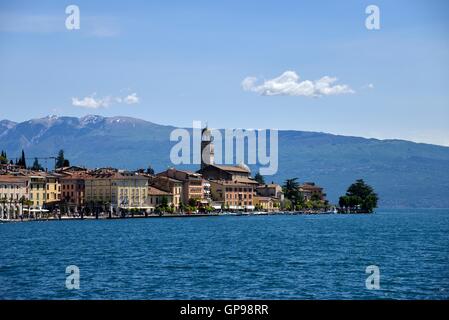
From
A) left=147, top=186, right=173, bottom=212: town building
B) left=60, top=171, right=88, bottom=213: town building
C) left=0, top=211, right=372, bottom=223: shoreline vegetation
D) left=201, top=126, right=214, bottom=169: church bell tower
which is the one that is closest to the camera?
left=0, top=211, right=372, bottom=223: shoreline vegetation

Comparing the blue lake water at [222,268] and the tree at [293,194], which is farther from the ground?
the tree at [293,194]

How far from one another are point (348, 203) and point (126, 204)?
5956 cm

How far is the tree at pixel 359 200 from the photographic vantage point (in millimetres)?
173500

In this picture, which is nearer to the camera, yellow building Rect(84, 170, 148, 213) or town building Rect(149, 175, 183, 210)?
yellow building Rect(84, 170, 148, 213)

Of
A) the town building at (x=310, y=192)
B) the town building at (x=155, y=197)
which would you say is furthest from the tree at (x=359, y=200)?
the town building at (x=155, y=197)

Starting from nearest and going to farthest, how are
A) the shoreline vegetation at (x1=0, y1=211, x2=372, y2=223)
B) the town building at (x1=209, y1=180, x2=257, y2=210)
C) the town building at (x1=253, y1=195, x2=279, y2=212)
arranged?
the shoreline vegetation at (x1=0, y1=211, x2=372, y2=223) < the town building at (x1=209, y1=180, x2=257, y2=210) < the town building at (x1=253, y1=195, x2=279, y2=212)

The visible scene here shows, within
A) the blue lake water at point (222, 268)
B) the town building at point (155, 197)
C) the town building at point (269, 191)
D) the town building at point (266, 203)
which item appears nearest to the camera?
the blue lake water at point (222, 268)

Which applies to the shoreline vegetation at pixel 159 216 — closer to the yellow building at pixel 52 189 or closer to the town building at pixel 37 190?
the town building at pixel 37 190

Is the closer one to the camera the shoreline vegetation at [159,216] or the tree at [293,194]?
the shoreline vegetation at [159,216]

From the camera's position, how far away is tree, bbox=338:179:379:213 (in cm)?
17350

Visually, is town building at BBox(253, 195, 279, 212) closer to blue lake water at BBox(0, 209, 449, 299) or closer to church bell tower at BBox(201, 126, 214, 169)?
church bell tower at BBox(201, 126, 214, 169)

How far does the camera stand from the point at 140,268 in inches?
1565

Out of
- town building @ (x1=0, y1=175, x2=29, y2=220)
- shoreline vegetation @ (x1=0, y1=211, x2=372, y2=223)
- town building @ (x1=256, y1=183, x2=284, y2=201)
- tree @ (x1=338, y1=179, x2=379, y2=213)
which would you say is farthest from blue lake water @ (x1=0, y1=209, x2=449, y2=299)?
tree @ (x1=338, y1=179, x2=379, y2=213)

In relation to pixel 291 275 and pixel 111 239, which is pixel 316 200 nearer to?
pixel 111 239
